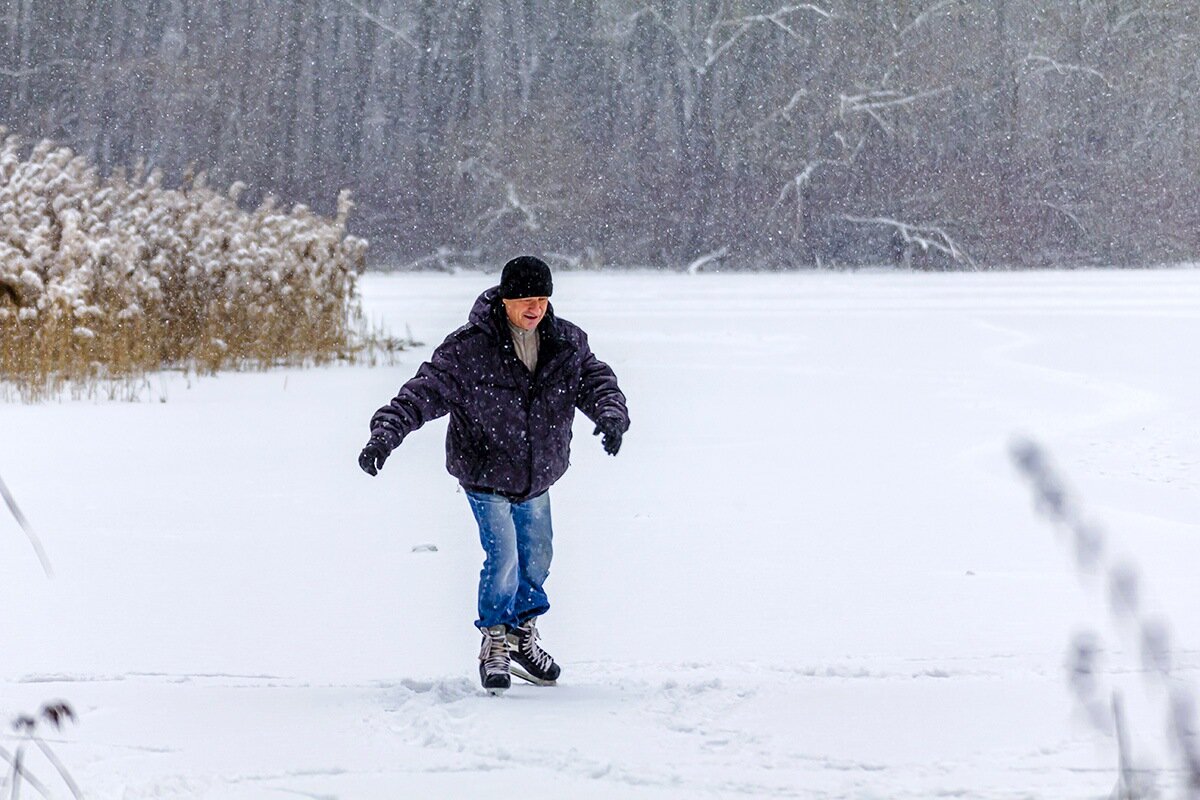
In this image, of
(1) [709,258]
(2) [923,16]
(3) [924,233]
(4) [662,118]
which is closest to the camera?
(1) [709,258]

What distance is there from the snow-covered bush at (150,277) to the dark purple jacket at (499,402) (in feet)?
22.5

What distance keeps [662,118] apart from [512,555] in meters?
36.2

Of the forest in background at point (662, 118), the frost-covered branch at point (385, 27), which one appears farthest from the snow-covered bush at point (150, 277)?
the frost-covered branch at point (385, 27)

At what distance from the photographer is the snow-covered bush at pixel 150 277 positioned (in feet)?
36.0

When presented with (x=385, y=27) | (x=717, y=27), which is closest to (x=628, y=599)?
(x=717, y=27)

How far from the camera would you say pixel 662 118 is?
39.6 metres

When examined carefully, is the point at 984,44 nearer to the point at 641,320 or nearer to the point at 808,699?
the point at 641,320

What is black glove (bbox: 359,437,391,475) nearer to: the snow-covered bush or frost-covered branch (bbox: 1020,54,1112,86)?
the snow-covered bush

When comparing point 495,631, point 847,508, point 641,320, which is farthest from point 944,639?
point 641,320

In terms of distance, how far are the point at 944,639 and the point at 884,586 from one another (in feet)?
2.45

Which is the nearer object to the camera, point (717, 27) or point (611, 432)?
point (611, 432)

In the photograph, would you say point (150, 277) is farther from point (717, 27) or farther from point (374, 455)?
point (717, 27)

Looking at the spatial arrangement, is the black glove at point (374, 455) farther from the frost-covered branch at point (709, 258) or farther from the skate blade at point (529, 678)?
the frost-covered branch at point (709, 258)

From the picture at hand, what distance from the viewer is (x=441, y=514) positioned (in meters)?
6.94
